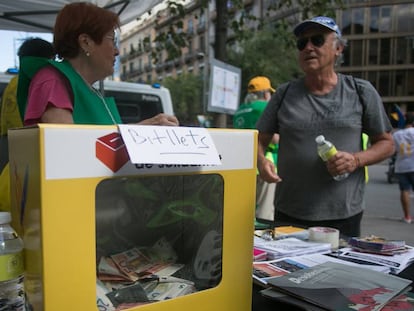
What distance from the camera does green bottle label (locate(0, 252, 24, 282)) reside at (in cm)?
57

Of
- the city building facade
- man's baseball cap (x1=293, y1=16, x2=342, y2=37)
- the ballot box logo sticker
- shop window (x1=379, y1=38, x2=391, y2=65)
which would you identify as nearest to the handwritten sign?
the ballot box logo sticker

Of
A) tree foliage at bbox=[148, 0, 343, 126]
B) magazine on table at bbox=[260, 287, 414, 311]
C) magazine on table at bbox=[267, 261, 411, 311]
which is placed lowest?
magazine on table at bbox=[260, 287, 414, 311]

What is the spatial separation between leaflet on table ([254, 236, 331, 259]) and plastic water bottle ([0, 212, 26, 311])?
0.71m

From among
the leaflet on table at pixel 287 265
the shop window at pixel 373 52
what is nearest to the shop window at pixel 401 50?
the shop window at pixel 373 52

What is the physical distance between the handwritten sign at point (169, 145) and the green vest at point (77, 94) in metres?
0.58

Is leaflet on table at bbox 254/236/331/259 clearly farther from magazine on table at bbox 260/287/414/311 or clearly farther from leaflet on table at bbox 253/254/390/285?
magazine on table at bbox 260/287/414/311

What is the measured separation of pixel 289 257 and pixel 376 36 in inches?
1260

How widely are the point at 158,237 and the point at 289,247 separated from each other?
550 mm

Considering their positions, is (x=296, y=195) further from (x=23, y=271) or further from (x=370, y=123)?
(x=23, y=271)

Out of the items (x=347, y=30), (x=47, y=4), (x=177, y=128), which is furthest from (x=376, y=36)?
(x=177, y=128)

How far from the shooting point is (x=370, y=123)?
1.69 meters

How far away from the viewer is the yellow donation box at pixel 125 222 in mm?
520

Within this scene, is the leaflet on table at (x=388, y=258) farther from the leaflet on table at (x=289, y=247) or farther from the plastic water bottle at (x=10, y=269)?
the plastic water bottle at (x=10, y=269)

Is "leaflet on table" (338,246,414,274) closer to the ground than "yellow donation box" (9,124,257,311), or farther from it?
closer to the ground
